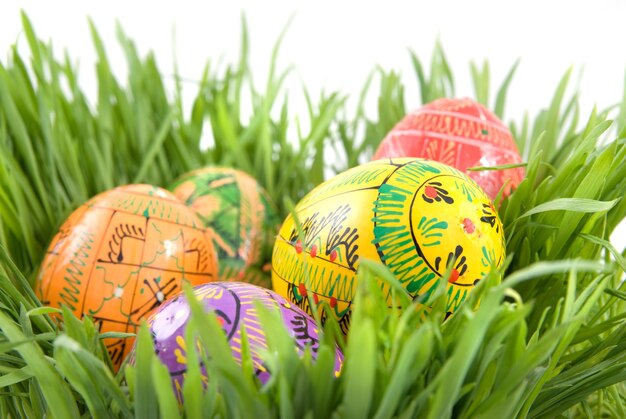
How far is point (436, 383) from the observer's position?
338 mm

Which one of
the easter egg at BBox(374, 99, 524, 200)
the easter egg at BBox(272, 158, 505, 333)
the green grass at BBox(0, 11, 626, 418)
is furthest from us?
the easter egg at BBox(374, 99, 524, 200)

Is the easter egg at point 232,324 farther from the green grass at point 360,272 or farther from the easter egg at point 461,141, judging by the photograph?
the easter egg at point 461,141

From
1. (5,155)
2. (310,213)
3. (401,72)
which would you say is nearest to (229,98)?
(401,72)

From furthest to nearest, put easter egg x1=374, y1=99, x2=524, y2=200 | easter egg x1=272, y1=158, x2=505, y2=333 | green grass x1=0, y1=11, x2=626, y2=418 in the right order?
easter egg x1=374, y1=99, x2=524, y2=200 < easter egg x1=272, y1=158, x2=505, y2=333 < green grass x1=0, y1=11, x2=626, y2=418

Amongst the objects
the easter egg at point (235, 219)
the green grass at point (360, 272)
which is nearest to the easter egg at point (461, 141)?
the green grass at point (360, 272)

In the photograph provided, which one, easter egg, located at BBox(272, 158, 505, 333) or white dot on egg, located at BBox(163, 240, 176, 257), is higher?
easter egg, located at BBox(272, 158, 505, 333)

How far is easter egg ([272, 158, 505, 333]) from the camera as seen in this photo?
452mm

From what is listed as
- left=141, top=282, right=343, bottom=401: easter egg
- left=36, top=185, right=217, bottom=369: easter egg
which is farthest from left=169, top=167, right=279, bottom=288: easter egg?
left=141, top=282, right=343, bottom=401: easter egg

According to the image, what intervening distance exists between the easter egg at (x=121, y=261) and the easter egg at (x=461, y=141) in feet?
0.70

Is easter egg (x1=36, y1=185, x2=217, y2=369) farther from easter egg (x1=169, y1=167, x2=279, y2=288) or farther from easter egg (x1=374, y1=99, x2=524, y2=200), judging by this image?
easter egg (x1=374, y1=99, x2=524, y2=200)

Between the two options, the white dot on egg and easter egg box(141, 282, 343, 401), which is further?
the white dot on egg

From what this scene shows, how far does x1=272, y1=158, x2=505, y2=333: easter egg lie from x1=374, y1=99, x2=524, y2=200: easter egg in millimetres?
111

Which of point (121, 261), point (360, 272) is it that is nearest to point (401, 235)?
point (360, 272)

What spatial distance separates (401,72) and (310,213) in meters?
0.46
